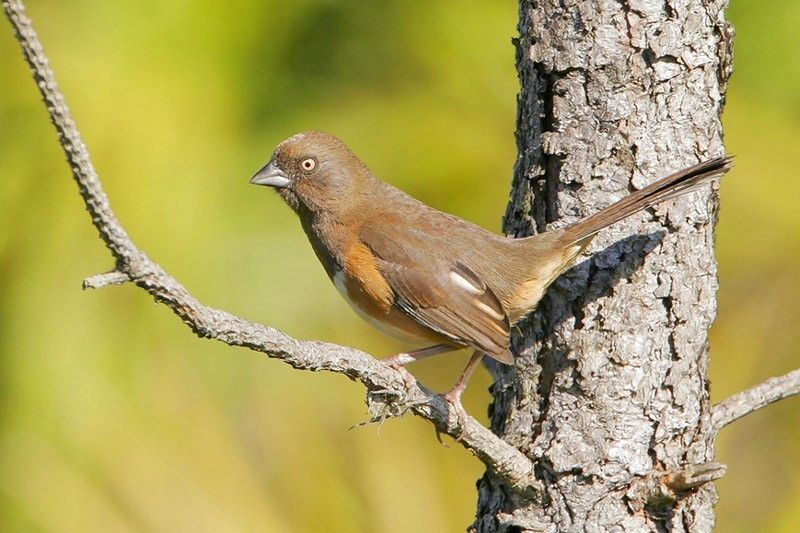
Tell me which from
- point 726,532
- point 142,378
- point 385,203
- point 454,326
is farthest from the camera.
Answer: point 726,532

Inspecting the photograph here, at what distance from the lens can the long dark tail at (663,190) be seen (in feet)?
11.0

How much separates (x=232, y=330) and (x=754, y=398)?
6.36 ft

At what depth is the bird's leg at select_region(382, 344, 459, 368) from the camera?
3.77 meters

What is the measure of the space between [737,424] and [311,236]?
3.23m

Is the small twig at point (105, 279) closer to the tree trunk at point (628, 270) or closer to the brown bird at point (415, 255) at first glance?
the brown bird at point (415, 255)

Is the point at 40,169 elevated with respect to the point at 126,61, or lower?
lower

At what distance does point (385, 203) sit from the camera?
455cm

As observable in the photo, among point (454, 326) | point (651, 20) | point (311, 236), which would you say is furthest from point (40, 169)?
point (651, 20)

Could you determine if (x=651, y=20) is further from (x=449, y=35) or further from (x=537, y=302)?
(x=449, y=35)

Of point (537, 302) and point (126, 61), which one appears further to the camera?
point (126, 61)

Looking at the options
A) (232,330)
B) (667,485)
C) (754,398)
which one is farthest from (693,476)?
(232,330)

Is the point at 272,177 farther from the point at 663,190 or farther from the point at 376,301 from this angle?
the point at 663,190

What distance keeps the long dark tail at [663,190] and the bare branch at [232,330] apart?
2.79 ft

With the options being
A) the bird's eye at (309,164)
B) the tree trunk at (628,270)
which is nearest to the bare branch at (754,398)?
the tree trunk at (628,270)
